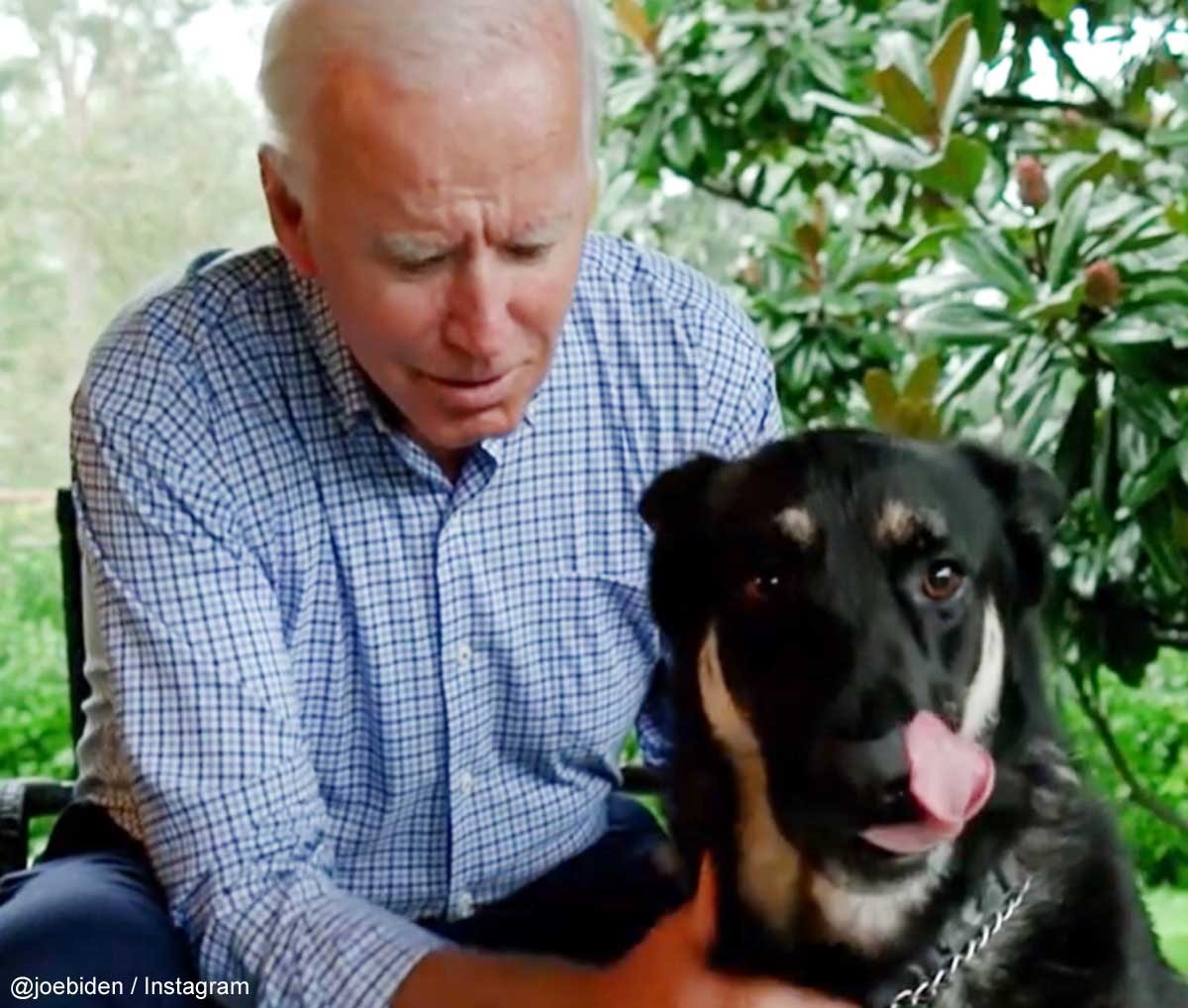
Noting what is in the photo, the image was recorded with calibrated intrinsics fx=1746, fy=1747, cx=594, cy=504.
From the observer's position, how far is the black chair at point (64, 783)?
1.67 meters

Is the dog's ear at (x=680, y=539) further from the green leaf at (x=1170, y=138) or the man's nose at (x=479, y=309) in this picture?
the green leaf at (x=1170, y=138)

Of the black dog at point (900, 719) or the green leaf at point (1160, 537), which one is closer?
the black dog at point (900, 719)

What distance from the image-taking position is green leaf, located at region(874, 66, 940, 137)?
5.11 feet

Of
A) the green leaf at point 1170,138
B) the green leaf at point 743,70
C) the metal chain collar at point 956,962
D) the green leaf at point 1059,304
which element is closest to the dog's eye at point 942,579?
the metal chain collar at point 956,962

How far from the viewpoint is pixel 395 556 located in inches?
57.0

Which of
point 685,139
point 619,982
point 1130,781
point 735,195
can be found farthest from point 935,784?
point 735,195

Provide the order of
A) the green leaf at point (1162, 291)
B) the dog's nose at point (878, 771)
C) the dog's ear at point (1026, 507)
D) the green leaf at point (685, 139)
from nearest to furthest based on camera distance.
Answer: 1. the dog's nose at point (878, 771)
2. the dog's ear at point (1026, 507)
3. the green leaf at point (1162, 291)
4. the green leaf at point (685, 139)

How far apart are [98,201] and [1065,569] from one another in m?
1.47

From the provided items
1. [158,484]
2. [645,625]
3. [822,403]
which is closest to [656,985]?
[645,625]

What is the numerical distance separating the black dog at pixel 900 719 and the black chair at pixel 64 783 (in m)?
0.32

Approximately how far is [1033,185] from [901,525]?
0.55 m

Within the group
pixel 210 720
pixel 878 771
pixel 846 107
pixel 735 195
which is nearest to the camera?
pixel 878 771

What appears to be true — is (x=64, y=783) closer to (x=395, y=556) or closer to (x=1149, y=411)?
(x=395, y=556)

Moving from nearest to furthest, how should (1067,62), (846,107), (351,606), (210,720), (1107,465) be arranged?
(210,720) < (351,606) < (1107,465) < (846,107) < (1067,62)
